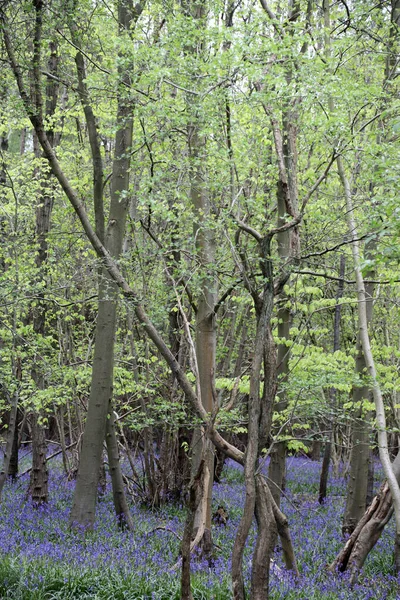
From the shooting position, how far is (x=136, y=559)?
6.95 metres

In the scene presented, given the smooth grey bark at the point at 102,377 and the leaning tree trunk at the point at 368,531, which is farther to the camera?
the smooth grey bark at the point at 102,377

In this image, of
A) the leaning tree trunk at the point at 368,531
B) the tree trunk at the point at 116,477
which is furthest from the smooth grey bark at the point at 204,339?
the leaning tree trunk at the point at 368,531

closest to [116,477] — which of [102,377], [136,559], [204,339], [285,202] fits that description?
[102,377]

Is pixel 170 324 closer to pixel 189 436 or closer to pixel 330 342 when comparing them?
pixel 189 436

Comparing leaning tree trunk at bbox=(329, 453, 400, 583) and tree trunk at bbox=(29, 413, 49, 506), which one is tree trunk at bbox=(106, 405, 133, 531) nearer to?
tree trunk at bbox=(29, 413, 49, 506)

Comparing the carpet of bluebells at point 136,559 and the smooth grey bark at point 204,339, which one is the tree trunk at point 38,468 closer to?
the carpet of bluebells at point 136,559

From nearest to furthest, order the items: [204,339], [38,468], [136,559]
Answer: [136,559], [204,339], [38,468]

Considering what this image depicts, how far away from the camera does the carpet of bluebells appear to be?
18.2 feet

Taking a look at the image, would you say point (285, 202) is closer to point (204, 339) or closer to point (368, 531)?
point (204, 339)

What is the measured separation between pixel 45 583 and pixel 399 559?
4.48 meters

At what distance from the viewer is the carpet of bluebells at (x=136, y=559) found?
5539mm

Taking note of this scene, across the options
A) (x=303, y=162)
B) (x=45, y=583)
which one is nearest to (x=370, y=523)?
(x=45, y=583)

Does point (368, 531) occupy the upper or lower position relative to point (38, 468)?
lower

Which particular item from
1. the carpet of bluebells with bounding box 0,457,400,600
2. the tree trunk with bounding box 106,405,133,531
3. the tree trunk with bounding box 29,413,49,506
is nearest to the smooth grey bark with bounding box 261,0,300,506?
the carpet of bluebells with bounding box 0,457,400,600
